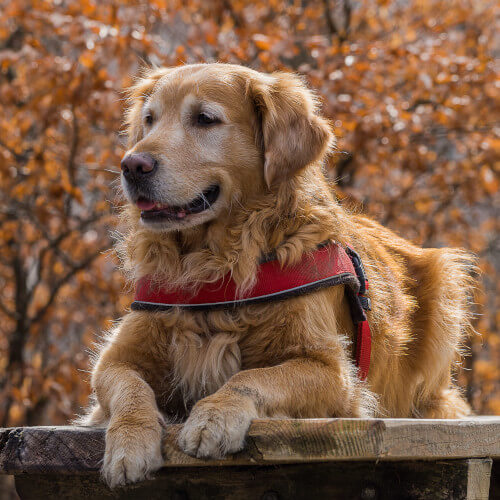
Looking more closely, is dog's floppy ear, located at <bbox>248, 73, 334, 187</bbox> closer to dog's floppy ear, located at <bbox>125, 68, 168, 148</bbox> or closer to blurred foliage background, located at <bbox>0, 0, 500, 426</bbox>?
dog's floppy ear, located at <bbox>125, 68, 168, 148</bbox>

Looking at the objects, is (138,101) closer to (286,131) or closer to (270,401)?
(286,131)

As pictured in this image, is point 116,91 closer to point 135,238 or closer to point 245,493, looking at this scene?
point 135,238

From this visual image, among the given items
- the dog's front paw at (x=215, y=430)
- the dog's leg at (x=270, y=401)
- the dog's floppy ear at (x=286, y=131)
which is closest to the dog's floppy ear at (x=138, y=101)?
the dog's floppy ear at (x=286, y=131)

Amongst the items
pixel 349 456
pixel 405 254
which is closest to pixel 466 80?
pixel 405 254

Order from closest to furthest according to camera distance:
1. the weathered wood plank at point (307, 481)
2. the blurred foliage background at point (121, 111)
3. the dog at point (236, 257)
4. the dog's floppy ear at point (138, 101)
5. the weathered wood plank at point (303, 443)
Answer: the weathered wood plank at point (303, 443) → the weathered wood plank at point (307, 481) → the dog at point (236, 257) → the dog's floppy ear at point (138, 101) → the blurred foliage background at point (121, 111)

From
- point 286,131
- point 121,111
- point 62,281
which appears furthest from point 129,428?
point 62,281

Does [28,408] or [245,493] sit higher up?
[245,493]

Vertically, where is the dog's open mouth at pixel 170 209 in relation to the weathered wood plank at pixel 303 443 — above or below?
above

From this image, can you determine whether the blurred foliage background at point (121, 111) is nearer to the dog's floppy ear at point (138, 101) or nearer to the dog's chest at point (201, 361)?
Answer: the dog's floppy ear at point (138, 101)

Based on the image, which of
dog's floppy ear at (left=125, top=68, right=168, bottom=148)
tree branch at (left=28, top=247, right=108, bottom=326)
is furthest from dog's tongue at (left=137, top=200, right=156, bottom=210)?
tree branch at (left=28, top=247, right=108, bottom=326)

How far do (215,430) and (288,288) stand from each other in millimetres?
718

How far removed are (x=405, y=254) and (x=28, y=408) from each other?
3869mm

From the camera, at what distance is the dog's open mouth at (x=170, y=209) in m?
2.75

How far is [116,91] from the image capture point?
4.82 m
